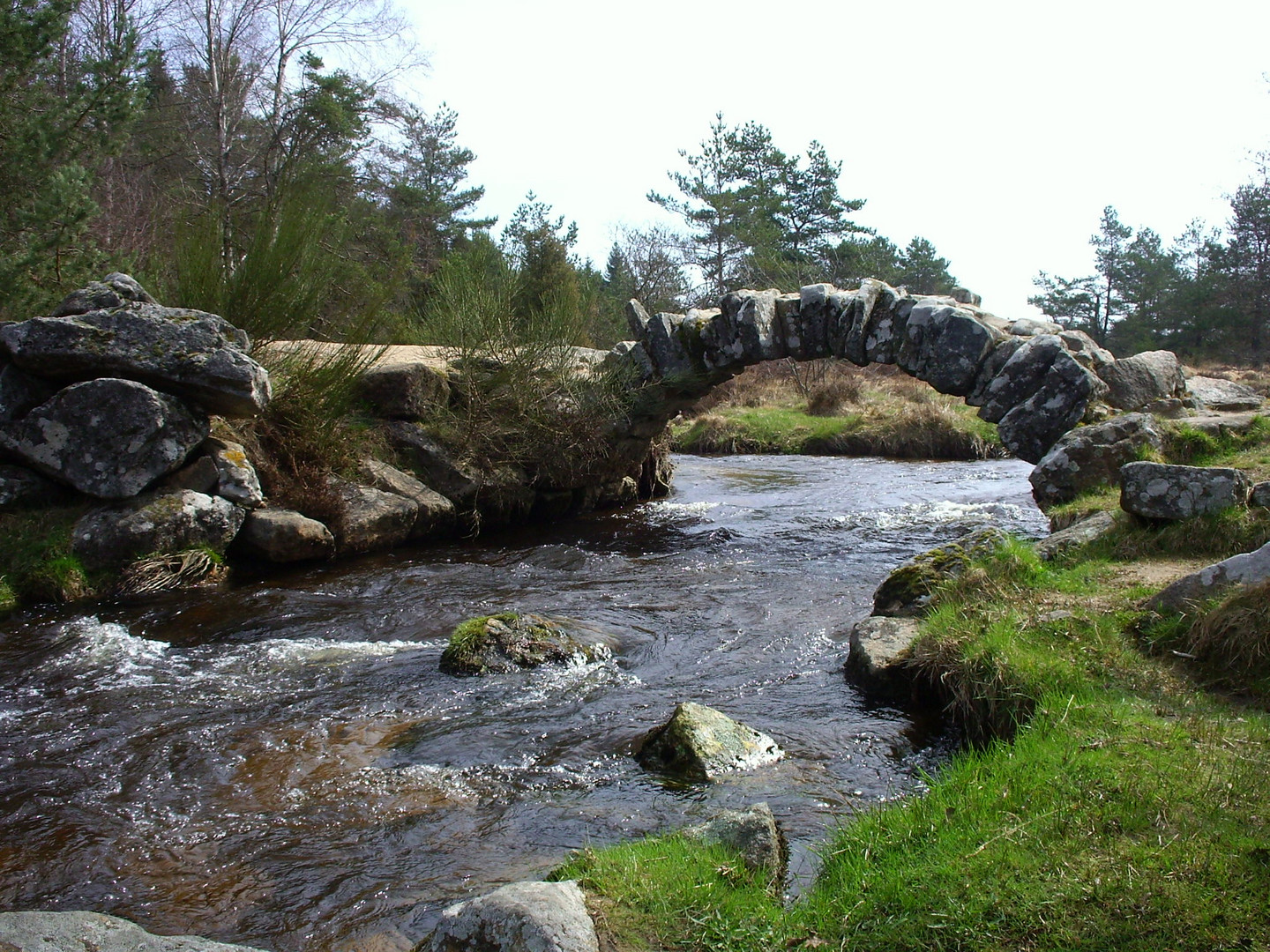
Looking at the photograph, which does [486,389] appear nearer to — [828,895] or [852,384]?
[828,895]

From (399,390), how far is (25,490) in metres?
4.52

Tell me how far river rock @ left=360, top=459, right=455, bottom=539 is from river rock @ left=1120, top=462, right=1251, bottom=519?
25.5ft

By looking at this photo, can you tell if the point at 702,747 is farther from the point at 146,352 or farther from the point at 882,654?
the point at 146,352

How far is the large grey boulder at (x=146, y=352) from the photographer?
827cm

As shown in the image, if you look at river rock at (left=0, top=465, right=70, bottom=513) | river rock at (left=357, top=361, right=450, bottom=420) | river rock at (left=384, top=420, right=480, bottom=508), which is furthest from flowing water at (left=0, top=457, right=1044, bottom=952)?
river rock at (left=357, top=361, right=450, bottom=420)

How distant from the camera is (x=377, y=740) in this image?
5.02 m

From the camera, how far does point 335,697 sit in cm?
569

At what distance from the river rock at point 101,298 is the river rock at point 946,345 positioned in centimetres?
860

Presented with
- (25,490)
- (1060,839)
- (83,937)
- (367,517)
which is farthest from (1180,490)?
(25,490)

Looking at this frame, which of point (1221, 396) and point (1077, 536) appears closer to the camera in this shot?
point (1077, 536)

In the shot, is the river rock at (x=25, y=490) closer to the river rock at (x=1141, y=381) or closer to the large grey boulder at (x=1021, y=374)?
the large grey boulder at (x=1021, y=374)

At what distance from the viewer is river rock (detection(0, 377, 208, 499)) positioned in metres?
8.32

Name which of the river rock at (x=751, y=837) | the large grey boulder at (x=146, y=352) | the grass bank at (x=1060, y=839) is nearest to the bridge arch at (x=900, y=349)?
the grass bank at (x=1060, y=839)

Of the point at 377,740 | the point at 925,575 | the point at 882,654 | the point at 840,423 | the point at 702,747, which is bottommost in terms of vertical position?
the point at 377,740
